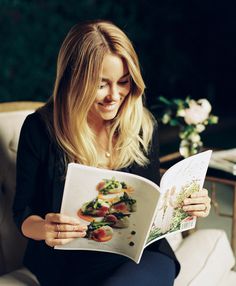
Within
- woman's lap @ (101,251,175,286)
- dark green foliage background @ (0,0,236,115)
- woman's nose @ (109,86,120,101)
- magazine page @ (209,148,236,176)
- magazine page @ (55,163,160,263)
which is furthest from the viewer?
dark green foliage background @ (0,0,236,115)

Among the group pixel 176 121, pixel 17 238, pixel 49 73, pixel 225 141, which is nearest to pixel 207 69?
pixel 225 141

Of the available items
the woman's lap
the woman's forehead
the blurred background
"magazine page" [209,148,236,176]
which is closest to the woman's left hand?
the woman's lap

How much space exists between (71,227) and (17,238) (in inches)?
20.6

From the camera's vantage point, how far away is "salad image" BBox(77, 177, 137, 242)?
1084mm

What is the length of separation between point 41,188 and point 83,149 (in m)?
0.17

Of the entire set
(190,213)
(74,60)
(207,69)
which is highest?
(74,60)

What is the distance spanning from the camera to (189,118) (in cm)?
194

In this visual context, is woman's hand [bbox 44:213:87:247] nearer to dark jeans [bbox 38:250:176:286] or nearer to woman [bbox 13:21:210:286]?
woman [bbox 13:21:210:286]

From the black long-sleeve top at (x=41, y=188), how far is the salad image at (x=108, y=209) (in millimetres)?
183

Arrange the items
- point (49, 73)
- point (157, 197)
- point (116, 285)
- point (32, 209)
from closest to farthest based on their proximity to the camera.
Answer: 1. point (157, 197)
2. point (116, 285)
3. point (32, 209)
4. point (49, 73)

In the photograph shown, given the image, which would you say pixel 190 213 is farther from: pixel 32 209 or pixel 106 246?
pixel 32 209

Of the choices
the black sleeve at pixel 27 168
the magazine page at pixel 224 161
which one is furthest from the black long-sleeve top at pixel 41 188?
the magazine page at pixel 224 161

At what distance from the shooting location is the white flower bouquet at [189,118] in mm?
1936

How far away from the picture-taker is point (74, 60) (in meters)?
1.28
